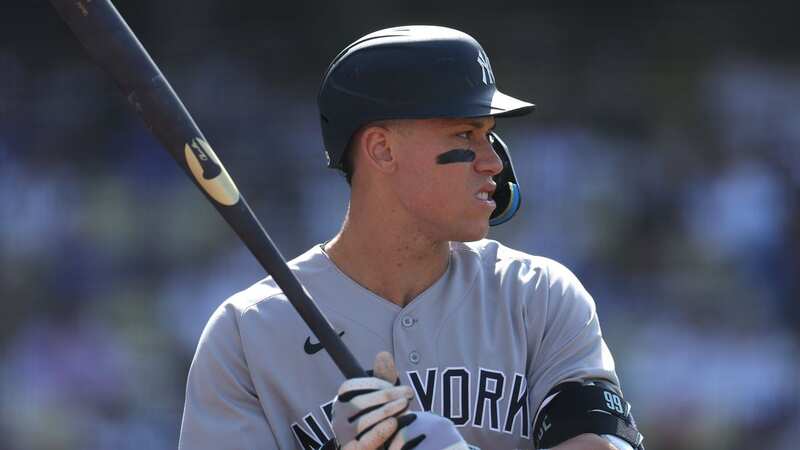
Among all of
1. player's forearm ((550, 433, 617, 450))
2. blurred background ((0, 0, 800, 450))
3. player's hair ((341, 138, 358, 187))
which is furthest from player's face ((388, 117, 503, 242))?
blurred background ((0, 0, 800, 450))

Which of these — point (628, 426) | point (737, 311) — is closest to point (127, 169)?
point (737, 311)

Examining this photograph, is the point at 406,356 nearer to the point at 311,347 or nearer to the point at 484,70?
the point at 311,347

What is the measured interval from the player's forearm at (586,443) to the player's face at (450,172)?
411 mm

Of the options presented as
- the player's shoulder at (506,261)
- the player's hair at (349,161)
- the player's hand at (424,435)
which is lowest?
the player's shoulder at (506,261)

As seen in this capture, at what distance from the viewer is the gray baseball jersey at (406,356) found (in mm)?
2254

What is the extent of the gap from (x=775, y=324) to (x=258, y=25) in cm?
313

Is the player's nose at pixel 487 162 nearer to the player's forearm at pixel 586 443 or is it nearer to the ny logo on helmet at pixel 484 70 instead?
the ny logo on helmet at pixel 484 70

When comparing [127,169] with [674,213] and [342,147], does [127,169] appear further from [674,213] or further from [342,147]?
[342,147]

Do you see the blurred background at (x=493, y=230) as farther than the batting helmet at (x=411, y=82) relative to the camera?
Yes

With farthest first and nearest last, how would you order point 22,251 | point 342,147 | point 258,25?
1. point 258,25
2. point 22,251
3. point 342,147

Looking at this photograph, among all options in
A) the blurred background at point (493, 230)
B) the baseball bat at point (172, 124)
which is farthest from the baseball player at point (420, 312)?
the blurred background at point (493, 230)

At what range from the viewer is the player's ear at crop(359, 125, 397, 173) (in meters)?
2.32

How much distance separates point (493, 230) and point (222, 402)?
3981mm

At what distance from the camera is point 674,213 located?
19.9 feet
